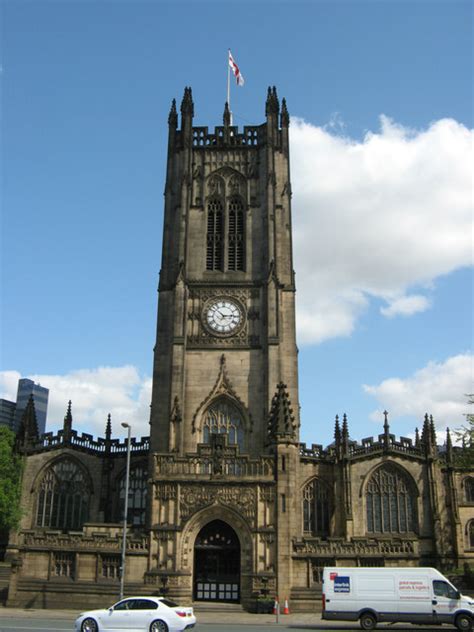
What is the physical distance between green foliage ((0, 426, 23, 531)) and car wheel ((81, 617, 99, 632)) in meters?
25.6

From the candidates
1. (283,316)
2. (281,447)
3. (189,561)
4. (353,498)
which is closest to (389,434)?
(353,498)

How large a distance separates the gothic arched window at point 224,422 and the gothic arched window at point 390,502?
11533 millimetres

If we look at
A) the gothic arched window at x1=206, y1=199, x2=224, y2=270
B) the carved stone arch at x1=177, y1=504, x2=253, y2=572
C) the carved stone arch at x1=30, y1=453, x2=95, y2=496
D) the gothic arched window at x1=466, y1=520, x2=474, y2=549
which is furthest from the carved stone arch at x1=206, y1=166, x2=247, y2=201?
the gothic arched window at x1=466, y1=520, x2=474, y2=549

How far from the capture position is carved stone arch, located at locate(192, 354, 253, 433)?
5094cm

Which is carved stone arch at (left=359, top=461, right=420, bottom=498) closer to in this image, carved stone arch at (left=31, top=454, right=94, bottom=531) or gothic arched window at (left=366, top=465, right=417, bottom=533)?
gothic arched window at (left=366, top=465, right=417, bottom=533)

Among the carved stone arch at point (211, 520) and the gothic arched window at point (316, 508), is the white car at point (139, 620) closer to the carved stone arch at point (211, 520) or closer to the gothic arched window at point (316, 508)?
the carved stone arch at point (211, 520)

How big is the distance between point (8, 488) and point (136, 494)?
400 inches

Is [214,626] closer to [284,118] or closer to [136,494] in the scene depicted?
[136,494]

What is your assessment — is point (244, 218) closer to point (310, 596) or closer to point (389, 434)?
point (389, 434)

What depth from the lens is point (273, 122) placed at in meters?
60.6

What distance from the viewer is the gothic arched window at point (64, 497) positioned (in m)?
55.4

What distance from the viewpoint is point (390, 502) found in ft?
178

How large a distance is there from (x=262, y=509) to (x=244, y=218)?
27.7 metres

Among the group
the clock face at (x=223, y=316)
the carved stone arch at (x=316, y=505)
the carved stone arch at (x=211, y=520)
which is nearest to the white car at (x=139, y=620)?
the carved stone arch at (x=211, y=520)
